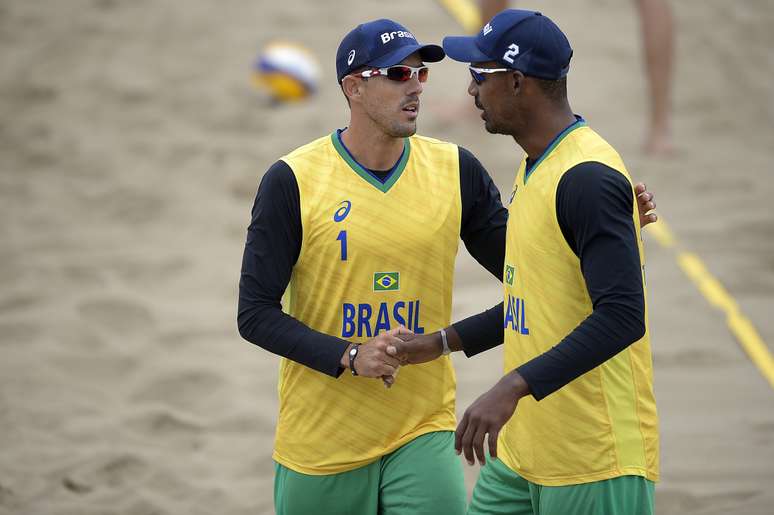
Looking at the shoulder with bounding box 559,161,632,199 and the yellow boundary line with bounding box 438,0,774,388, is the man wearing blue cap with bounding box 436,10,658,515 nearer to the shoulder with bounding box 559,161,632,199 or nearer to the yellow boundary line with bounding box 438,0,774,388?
the shoulder with bounding box 559,161,632,199

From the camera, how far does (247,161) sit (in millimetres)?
8984

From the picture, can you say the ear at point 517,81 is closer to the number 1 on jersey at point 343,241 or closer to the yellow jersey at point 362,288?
the yellow jersey at point 362,288

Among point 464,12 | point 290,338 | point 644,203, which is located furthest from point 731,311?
point 464,12

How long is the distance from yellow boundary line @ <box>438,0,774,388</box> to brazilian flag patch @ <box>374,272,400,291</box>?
3.07 meters

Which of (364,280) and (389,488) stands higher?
(364,280)

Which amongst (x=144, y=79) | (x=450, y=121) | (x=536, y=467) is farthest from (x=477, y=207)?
(x=144, y=79)

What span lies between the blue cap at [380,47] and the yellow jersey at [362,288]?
26cm

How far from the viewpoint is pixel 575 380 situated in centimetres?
306

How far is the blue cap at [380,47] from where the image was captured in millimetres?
3457

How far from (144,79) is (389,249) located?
7.26 m

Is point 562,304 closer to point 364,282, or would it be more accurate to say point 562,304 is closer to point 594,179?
point 594,179

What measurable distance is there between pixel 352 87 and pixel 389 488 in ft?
4.17

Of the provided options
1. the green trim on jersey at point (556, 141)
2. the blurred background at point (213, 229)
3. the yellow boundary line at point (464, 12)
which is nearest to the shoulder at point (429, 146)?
the green trim on jersey at point (556, 141)

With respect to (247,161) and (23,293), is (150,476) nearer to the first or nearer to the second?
(23,293)
